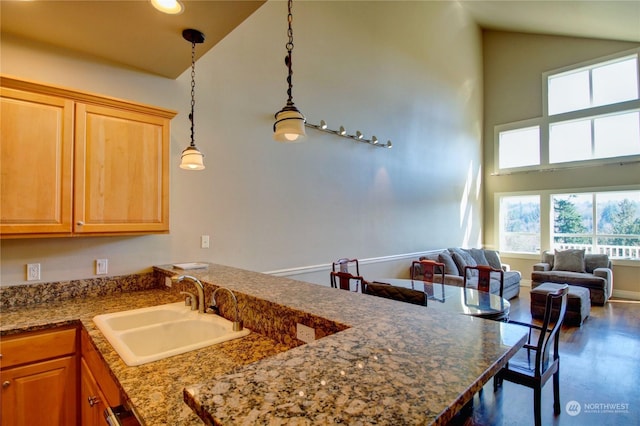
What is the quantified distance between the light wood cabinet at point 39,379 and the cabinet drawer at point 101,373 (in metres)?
0.11

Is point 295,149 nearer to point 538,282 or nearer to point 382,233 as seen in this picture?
point 382,233

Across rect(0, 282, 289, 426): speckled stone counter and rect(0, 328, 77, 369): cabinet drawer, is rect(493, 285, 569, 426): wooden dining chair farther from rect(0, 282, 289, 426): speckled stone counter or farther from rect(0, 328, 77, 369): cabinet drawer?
rect(0, 328, 77, 369): cabinet drawer

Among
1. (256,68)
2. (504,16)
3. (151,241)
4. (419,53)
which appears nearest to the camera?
(151,241)

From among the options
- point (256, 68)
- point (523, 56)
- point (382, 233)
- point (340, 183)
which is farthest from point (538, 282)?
point (256, 68)

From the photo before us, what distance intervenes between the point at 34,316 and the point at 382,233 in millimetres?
3957

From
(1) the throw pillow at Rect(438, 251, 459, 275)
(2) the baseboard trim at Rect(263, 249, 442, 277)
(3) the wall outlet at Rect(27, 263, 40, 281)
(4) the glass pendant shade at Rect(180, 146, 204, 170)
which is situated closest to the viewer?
(3) the wall outlet at Rect(27, 263, 40, 281)

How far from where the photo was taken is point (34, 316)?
6.04 ft

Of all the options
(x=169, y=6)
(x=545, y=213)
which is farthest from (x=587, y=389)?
(x=545, y=213)

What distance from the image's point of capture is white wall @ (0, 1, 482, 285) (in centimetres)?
245

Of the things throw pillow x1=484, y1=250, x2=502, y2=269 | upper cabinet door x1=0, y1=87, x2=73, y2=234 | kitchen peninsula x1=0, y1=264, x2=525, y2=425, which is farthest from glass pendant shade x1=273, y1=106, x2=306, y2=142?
throw pillow x1=484, y1=250, x2=502, y2=269

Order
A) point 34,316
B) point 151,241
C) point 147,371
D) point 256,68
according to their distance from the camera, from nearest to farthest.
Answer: point 147,371, point 34,316, point 151,241, point 256,68

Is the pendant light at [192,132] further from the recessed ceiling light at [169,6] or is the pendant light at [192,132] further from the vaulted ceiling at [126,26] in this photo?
the recessed ceiling light at [169,6]

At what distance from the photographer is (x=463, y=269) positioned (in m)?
5.29

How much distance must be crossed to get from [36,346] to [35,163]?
1.04 m
